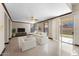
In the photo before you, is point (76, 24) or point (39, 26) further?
point (76, 24)

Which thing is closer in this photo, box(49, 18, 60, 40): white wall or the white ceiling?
the white ceiling

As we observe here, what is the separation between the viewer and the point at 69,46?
3311mm

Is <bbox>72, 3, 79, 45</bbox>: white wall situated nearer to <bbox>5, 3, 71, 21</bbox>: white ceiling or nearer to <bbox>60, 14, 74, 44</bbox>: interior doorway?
<bbox>60, 14, 74, 44</bbox>: interior doorway

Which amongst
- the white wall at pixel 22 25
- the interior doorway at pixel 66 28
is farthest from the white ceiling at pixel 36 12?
the interior doorway at pixel 66 28

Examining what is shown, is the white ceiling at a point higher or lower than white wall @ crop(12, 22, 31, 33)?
higher

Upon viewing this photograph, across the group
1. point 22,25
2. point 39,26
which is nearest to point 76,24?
point 39,26

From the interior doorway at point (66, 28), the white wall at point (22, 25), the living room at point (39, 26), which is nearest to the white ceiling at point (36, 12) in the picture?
the living room at point (39, 26)

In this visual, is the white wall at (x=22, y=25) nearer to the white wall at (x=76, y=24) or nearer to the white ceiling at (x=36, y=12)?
the white ceiling at (x=36, y=12)

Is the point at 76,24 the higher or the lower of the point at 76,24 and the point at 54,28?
the higher

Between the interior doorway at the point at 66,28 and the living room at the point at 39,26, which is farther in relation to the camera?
the interior doorway at the point at 66,28

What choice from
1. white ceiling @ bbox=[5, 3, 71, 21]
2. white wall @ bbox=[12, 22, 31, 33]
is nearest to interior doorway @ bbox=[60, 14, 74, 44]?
white ceiling @ bbox=[5, 3, 71, 21]

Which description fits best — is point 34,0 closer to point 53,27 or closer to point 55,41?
point 53,27

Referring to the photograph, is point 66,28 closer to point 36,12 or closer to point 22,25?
point 36,12

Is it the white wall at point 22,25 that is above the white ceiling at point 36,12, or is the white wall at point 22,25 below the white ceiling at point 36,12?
below
